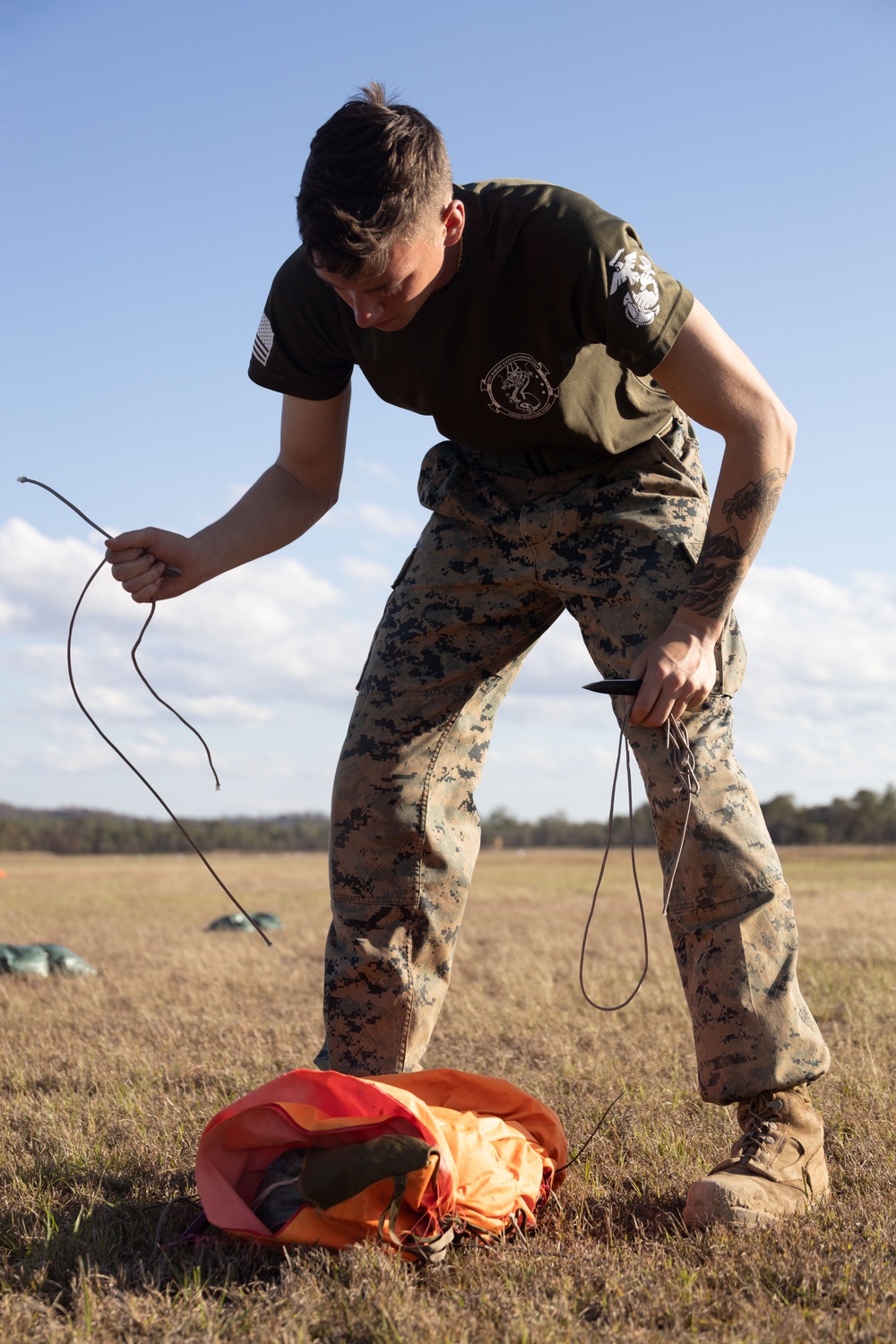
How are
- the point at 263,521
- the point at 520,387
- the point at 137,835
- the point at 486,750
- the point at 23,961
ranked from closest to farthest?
the point at 520,387, the point at 486,750, the point at 263,521, the point at 23,961, the point at 137,835

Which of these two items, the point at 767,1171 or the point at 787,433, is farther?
the point at 787,433

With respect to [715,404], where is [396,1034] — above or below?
below

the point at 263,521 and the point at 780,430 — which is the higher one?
the point at 780,430

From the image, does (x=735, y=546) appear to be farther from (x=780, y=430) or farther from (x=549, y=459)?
(x=549, y=459)

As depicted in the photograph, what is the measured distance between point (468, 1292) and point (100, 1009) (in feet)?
14.6

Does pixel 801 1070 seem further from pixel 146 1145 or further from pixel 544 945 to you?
pixel 544 945

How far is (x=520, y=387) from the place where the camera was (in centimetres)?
Result: 299

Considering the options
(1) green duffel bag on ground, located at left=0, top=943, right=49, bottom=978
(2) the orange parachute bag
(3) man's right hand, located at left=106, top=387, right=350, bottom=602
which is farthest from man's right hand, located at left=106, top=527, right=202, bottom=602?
(1) green duffel bag on ground, located at left=0, top=943, right=49, bottom=978

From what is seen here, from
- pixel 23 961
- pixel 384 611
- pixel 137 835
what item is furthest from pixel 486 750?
pixel 137 835

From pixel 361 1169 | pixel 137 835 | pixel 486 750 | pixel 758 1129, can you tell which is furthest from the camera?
pixel 137 835

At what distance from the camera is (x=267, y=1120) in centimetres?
254

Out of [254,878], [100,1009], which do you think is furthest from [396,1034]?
[254,878]

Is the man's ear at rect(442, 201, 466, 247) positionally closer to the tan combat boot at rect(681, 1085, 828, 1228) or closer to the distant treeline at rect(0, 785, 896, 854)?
the tan combat boot at rect(681, 1085, 828, 1228)

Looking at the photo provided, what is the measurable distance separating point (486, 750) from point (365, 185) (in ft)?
5.32
